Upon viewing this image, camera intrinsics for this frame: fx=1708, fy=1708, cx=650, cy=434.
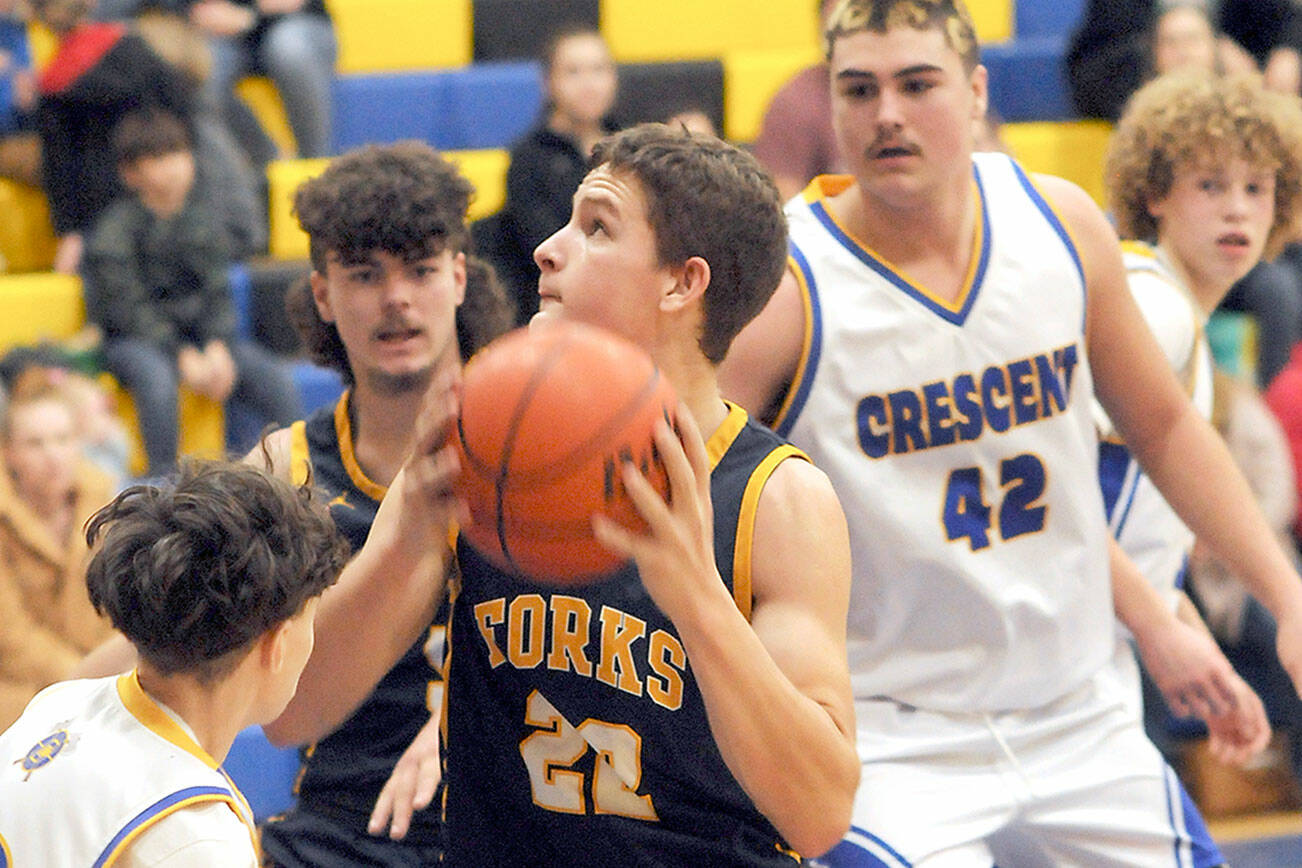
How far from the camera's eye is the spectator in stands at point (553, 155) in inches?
214

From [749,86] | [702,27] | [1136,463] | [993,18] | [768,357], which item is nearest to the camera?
[768,357]

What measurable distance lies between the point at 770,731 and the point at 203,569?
0.77 metres

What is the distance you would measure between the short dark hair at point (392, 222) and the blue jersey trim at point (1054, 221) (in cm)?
104

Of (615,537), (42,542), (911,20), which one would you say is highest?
(911,20)

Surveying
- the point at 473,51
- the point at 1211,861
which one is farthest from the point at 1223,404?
the point at 473,51

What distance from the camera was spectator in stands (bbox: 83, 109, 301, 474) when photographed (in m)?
6.12

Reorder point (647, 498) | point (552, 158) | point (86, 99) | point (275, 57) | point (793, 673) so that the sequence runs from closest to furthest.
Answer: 1. point (647, 498)
2. point (793, 673)
3. point (552, 158)
4. point (86, 99)
5. point (275, 57)

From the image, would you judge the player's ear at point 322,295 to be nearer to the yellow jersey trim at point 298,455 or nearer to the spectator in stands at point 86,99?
the yellow jersey trim at point 298,455

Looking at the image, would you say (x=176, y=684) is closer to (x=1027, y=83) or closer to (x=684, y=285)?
(x=684, y=285)

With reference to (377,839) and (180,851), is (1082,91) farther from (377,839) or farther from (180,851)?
(180,851)

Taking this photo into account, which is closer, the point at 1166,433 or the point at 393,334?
the point at 393,334

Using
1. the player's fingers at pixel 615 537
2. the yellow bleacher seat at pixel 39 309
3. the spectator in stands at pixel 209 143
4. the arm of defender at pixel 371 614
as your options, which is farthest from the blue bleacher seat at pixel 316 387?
the player's fingers at pixel 615 537

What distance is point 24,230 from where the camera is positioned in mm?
6930

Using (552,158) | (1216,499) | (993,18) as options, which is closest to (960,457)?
(1216,499)
